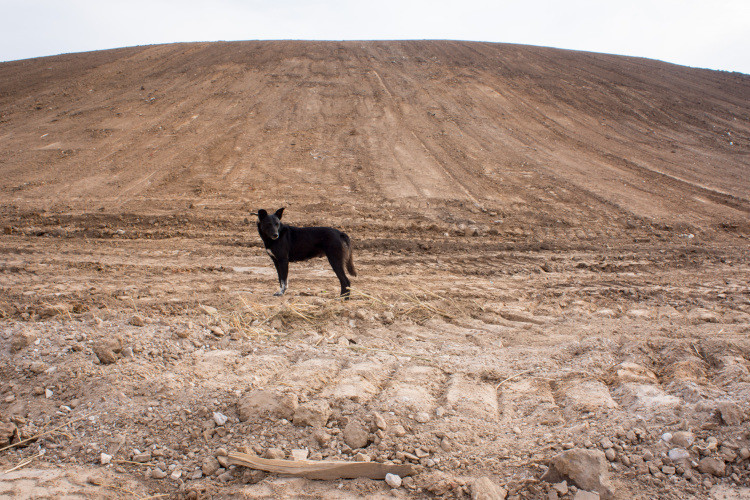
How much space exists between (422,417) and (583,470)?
1098 millimetres

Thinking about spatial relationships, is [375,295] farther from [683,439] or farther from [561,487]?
[683,439]

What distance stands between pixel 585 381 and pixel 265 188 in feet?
30.0

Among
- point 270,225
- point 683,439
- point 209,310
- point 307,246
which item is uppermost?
point 270,225

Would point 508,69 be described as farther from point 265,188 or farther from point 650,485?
point 650,485

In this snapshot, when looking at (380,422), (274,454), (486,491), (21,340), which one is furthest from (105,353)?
(486,491)

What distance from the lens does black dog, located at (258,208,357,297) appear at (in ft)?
20.3

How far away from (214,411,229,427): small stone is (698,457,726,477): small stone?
9.82ft

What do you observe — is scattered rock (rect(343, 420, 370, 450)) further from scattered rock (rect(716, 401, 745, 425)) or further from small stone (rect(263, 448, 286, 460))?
scattered rock (rect(716, 401, 745, 425))

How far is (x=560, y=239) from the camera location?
30.2ft

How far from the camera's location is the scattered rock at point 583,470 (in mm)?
2688

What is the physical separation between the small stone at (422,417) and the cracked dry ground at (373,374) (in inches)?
1.9

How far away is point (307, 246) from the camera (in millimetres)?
6332

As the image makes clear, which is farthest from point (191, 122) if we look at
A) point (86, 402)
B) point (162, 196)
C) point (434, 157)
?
point (86, 402)

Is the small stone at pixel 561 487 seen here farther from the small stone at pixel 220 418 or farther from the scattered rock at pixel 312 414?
the small stone at pixel 220 418
